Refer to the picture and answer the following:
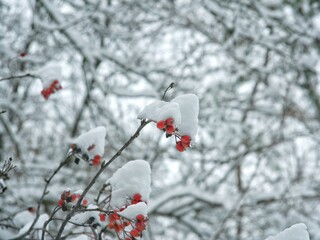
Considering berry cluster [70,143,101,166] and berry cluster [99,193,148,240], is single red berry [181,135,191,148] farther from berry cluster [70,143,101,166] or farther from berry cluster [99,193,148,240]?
berry cluster [70,143,101,166]

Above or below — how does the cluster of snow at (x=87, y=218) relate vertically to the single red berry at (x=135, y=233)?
below

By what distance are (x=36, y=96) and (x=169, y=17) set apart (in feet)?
12.3

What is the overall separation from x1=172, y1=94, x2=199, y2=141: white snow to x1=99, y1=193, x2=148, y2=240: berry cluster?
0.34 meters

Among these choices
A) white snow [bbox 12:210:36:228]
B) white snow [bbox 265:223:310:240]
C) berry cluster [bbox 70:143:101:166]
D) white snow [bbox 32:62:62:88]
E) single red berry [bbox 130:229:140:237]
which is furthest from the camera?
white snow [bbox 32:62:62:88]

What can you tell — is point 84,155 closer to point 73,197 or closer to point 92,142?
point 92,142

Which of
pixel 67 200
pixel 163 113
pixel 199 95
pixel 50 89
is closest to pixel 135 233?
pixel 67 200

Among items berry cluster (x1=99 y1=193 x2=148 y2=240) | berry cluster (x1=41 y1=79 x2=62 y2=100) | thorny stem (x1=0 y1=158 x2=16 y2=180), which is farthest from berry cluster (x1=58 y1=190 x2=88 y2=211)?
berry cluster (x1=41 y1=79 x2=62 y2=100)

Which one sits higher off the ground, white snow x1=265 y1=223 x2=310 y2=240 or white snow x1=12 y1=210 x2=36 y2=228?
white snow x1=265 y1=223 x2=310 y2=240

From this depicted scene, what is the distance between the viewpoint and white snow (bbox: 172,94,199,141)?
1316mm

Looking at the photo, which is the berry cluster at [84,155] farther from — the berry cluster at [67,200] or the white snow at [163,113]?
the white snow at [163,113]

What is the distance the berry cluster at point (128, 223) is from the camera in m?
1.28

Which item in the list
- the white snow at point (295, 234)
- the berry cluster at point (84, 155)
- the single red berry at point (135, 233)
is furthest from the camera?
the berry cluster at point (84, 155)

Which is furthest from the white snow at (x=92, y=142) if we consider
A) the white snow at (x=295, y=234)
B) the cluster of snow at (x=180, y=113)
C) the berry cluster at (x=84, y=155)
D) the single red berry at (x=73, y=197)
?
the white snow at (x=295, y=234)

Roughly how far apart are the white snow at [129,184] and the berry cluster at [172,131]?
0.82ft
